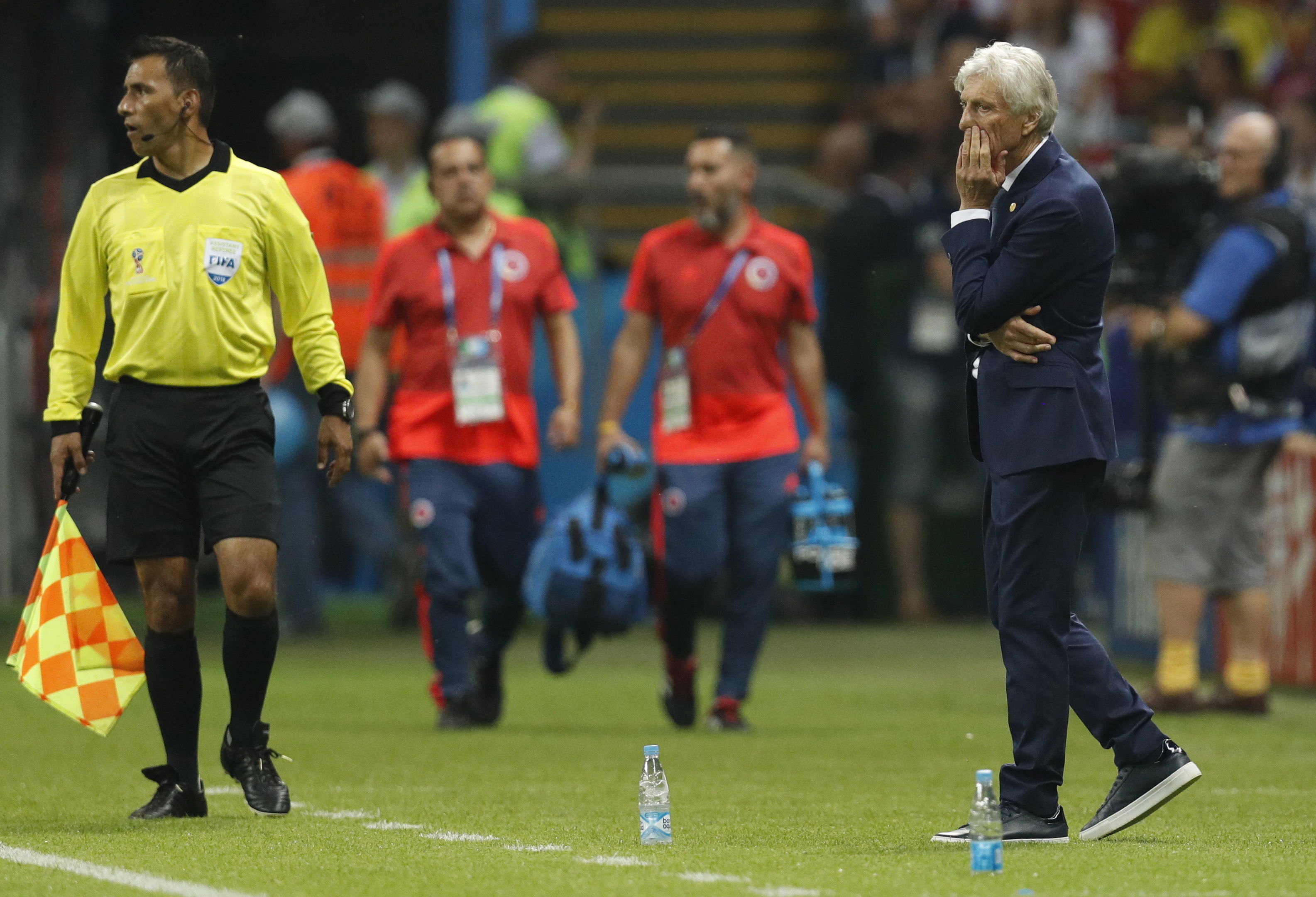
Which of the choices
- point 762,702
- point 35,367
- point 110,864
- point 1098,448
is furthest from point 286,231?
point 35,367

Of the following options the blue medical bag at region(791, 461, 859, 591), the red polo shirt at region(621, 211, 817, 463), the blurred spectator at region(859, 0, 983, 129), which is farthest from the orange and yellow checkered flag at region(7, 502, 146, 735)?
the blurred spectator at region(859, 0, 983, 129)

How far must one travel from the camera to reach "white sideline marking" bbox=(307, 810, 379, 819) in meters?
6.92

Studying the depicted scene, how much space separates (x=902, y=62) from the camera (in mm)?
18141

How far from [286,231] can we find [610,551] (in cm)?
340

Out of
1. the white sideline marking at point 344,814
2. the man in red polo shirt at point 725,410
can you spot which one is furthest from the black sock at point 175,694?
the man in red polo shirt at point 725,410

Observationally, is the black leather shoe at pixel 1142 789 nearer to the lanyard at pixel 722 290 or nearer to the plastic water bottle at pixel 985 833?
the plastic water bottle at pixel 985 833

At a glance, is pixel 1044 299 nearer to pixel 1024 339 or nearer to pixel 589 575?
pixel 1024 339

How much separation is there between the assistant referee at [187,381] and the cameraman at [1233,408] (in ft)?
15.4

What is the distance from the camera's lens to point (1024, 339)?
20.1 ft

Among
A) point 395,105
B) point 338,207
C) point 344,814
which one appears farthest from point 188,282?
point 395,105

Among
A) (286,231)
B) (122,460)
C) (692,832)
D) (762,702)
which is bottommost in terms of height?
(762,702)

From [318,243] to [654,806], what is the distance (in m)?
8.17

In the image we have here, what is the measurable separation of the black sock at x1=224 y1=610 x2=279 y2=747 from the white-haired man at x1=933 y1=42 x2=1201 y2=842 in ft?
6.88

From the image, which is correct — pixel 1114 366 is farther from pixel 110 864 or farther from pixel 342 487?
pixel 110 864
